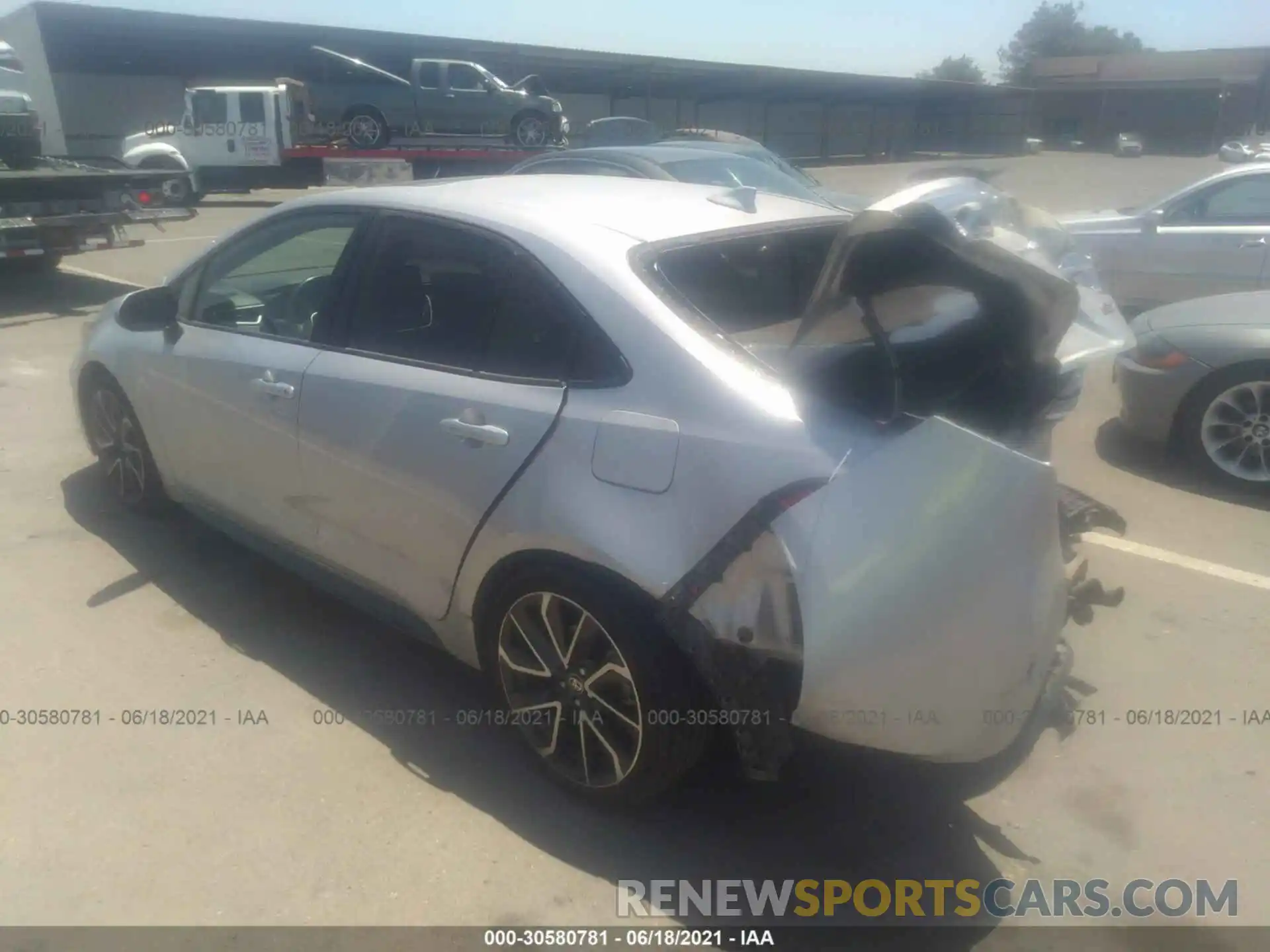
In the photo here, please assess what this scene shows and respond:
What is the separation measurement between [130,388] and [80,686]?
144 centimetres

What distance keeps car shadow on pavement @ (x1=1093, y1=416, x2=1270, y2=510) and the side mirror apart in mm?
4925

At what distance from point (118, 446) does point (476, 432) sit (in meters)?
2.70

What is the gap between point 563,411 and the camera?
275 cm

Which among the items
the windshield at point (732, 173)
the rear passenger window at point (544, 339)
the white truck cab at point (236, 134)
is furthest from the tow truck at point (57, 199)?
the white truck cab at point (236, 134)

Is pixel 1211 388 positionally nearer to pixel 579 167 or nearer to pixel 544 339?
pixel 544 339

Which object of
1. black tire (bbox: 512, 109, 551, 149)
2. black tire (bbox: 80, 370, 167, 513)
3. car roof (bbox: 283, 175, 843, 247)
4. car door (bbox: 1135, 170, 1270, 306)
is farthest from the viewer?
black tire (bbox: 512, 109, 551, 149)

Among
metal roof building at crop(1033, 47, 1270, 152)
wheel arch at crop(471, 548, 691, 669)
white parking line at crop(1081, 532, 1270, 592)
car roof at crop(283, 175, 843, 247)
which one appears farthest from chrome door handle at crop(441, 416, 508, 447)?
metal roof building at crop(1033, 47, 1270, 152)

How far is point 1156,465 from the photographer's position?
5.81 m

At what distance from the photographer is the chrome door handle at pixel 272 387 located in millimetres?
3510

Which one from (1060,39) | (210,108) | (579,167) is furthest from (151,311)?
(1060,39)

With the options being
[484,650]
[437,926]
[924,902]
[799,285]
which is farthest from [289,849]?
[799,285]

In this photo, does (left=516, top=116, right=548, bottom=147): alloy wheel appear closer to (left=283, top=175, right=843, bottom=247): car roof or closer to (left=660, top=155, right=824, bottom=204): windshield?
(left=660, top=155, right=824, bottom=204): windshield

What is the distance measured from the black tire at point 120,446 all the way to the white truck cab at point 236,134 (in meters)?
20.6

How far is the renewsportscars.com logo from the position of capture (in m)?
2.64
